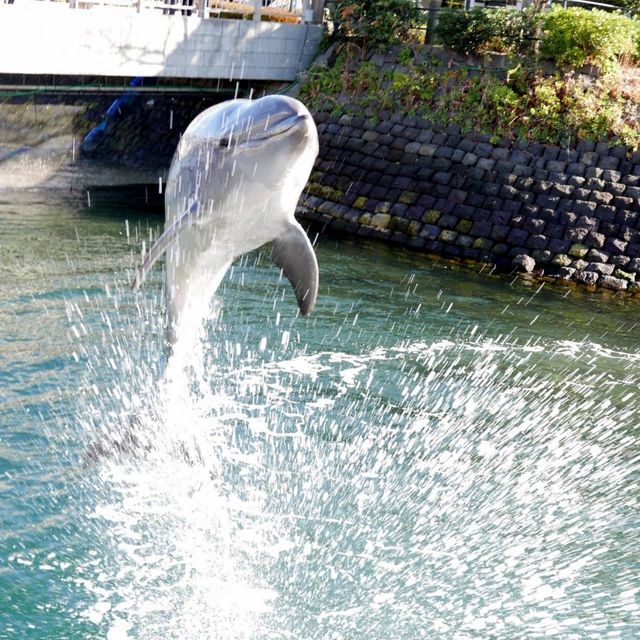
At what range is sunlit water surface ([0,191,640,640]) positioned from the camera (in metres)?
6.25

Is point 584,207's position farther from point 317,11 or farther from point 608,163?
point 317,11

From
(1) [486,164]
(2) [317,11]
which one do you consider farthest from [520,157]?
(2) [317,11]

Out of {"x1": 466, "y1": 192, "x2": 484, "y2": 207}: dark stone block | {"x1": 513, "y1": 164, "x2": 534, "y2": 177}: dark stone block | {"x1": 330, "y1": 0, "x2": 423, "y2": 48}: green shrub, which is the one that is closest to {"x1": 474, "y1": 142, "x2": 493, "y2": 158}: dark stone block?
{"x1": 513, "y1": 164, "x2": 534, "y2": 177}: dark stone block

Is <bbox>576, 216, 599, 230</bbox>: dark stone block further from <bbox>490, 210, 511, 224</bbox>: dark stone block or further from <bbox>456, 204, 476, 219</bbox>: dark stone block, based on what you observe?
<bbox>456, 204, 476, 219</bbox>: dark stone block

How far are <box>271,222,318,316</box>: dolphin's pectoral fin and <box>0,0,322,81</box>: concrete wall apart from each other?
35.2 ft

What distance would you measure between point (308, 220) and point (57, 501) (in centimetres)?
1032

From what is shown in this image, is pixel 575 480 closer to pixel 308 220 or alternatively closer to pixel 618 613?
pixel 618 613

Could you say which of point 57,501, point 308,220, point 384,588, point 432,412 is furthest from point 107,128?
point 384,588

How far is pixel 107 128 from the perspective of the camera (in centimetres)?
1838

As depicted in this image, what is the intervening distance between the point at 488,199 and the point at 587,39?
126 inches

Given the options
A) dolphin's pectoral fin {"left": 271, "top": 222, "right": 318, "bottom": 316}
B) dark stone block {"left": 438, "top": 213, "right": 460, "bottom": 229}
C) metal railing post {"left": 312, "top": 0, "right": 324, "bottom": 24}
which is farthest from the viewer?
metal railing post {"left": 312, "top": 0, "right": 324, "bottom": 24}

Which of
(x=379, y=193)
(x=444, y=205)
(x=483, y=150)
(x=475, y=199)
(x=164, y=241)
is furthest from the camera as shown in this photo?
(x=379, y=193)

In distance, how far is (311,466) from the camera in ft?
26.5

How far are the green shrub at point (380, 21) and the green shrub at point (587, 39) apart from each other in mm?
2909
